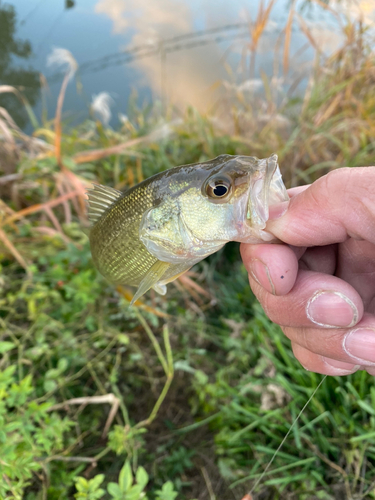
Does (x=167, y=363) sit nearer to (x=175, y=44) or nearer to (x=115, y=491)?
(x=115, y=491)

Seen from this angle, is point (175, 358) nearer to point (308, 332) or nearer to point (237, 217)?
point (308, 332)

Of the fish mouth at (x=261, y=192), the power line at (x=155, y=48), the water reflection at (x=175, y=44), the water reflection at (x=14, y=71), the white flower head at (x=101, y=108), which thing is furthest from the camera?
the power line at (x=155, y=48)

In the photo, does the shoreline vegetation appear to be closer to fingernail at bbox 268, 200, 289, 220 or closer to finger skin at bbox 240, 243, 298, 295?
finger skin at bbox 240, 243, 298, 295

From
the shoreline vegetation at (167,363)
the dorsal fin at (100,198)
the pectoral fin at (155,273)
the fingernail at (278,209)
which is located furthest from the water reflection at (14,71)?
the fingernail at (278,209)

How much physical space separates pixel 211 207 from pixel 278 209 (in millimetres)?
271

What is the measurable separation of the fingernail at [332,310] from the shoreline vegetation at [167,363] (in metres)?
0.92

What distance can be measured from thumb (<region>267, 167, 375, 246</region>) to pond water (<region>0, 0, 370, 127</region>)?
4.39 meters

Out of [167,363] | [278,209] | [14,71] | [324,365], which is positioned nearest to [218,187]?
[278,209]

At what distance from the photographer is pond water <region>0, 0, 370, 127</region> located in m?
5.90

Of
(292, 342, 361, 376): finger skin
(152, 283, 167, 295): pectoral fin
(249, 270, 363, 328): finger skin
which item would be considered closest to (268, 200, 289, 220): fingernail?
(249, 270, 363, 328): finger skin

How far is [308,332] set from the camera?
54.8 inches

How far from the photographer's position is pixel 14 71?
21.4 feet

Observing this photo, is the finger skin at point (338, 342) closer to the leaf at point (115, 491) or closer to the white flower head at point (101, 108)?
the leaf at point (115, 491)

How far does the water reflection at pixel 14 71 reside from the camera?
5.91 m
